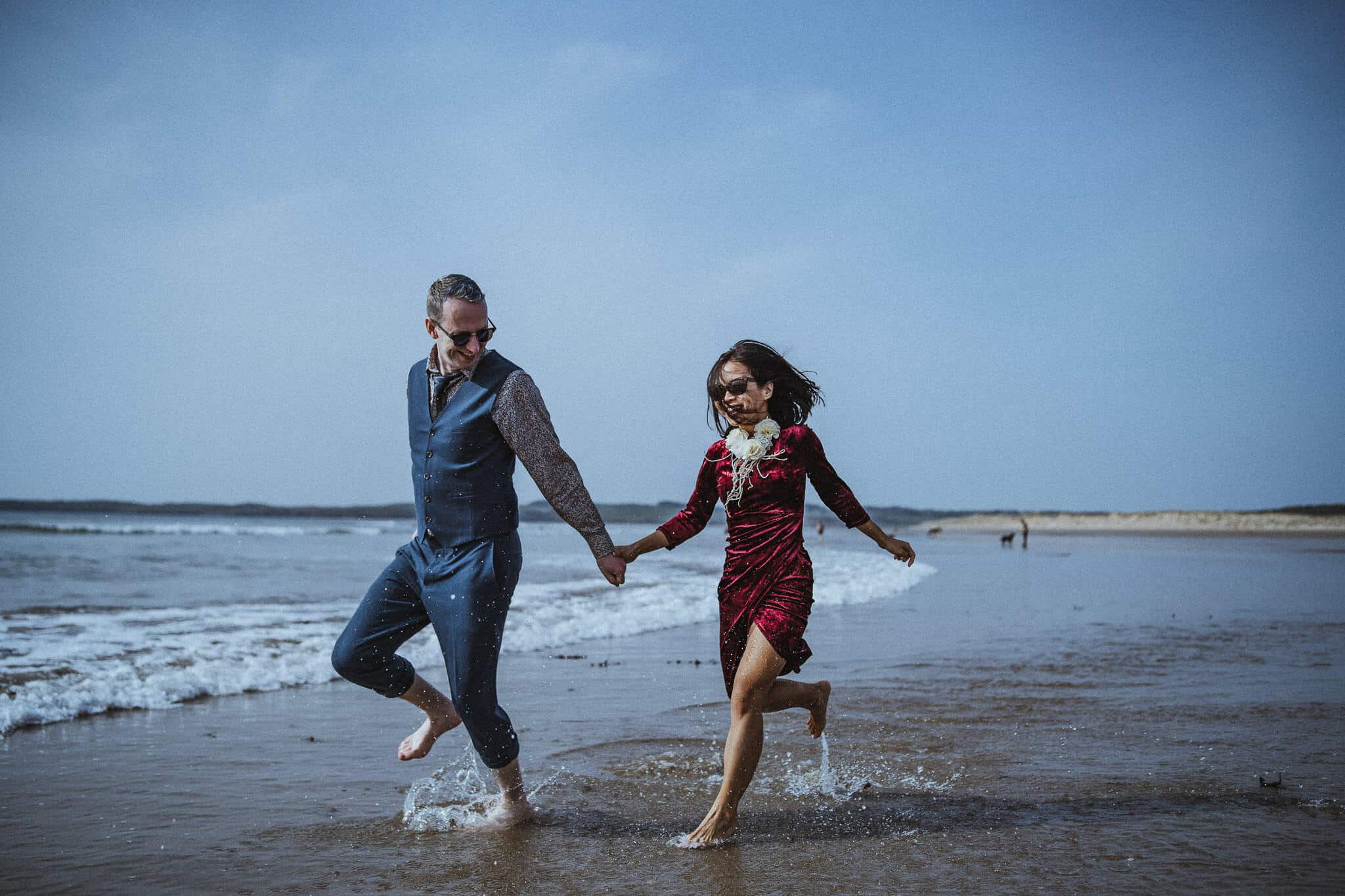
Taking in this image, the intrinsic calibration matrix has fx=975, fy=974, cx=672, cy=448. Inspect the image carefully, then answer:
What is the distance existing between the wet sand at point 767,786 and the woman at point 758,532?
1.44 ft

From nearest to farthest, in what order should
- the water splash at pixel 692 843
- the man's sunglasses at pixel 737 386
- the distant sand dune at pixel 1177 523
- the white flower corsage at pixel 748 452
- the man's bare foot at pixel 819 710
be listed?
the water splash at pixel 692 843, the white flower corsage at pixel 748 452, the man's sunglasses at pixel 737 386, the man's bare foot at pixel 819 710, the distant sand dune at pixel 1177 523

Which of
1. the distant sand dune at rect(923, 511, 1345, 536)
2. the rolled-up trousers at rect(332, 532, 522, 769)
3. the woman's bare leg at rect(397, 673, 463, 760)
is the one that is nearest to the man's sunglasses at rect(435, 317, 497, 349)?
the rolled-up trousers at rect(332, 532, 522, 769)

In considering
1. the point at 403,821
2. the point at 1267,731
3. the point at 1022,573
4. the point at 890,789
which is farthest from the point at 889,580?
the point at 403,821

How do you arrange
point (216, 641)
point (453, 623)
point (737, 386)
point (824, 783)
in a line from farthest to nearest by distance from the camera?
point (216, 641) → point (824, 783) → point (737, 386) → point (453, 623)

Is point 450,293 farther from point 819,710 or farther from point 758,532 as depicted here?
point 819,710

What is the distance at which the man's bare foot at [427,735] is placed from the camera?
4234mm

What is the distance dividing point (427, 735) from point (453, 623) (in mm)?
799

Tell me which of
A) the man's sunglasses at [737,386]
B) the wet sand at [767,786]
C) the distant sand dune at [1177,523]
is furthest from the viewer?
the distant sand dune at [1177,523]

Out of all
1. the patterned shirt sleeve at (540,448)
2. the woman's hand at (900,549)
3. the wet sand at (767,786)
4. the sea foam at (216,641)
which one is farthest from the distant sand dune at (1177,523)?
the patterned shirt sleeve at (540,448)

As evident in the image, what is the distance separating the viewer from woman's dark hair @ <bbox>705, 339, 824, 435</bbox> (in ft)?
13.9

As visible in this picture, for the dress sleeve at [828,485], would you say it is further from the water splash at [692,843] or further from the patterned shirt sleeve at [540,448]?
the water splash at [692,843]

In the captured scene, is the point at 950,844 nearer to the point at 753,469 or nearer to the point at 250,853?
the point at 753,469

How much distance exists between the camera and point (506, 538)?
3869 millimetres

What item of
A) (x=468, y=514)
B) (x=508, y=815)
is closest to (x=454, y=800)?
(x=508, y=815)
